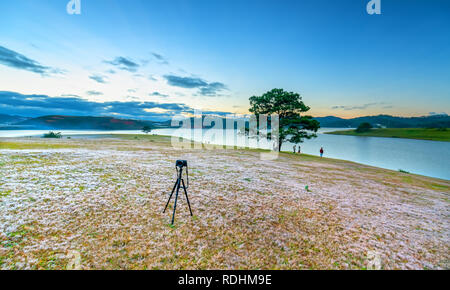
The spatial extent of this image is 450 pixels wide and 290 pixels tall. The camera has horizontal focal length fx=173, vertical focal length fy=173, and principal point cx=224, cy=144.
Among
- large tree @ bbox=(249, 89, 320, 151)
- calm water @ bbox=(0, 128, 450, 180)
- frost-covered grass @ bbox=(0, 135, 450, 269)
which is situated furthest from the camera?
calm water @ bbox=(0, 128, 450, 180)

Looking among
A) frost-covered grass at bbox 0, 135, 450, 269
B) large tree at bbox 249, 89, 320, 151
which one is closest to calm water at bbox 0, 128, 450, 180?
large tree at bbox 249, 89, 320, 151

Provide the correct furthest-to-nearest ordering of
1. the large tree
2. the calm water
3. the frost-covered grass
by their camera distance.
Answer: the calm water
the large tree
the frost-covered grass

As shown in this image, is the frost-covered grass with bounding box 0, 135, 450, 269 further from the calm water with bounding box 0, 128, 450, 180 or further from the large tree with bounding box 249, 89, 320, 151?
the calm water with bounding box 0, 128, 450, 180

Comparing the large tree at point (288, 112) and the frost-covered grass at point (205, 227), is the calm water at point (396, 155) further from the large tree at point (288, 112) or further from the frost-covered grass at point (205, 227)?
the frost-covered grass at point (205, 227)

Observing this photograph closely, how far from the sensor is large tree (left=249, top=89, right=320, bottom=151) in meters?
40.0

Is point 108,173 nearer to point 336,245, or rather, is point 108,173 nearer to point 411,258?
point 336,245

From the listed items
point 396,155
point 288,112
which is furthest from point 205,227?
point 396,155

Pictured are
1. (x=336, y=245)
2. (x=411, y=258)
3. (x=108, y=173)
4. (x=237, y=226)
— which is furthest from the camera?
(x=108, y=173)

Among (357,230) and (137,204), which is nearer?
(357,230)

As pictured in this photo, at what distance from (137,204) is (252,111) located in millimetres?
38244

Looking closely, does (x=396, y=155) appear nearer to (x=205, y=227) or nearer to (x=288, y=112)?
(x=288, y=112)

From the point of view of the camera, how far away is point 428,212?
10.7 meters

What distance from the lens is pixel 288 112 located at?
4144 cm
